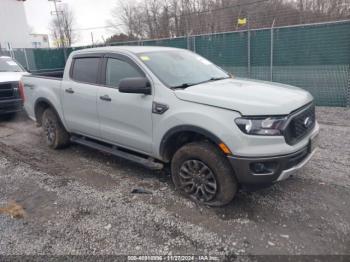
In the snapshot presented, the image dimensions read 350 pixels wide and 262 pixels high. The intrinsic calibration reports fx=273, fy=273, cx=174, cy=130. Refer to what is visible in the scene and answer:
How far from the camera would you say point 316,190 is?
3.46m

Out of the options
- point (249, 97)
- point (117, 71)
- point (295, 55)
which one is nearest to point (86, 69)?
point (117, 71)

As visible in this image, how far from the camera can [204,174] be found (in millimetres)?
3170

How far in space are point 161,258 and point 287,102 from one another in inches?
78.1

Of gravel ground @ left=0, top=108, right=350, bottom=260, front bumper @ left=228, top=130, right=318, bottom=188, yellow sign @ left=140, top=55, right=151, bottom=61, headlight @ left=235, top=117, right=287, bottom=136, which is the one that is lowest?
gravel ground @ left=0, top=108, right=350, bottom=260

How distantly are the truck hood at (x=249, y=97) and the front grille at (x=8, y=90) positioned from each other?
20.9ft

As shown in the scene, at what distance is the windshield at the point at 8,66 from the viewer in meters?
8.71

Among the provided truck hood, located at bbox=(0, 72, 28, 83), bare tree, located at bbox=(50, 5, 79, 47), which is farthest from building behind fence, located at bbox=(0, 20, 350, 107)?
bare tree, located at bbox=(50, 5, 79, 47)

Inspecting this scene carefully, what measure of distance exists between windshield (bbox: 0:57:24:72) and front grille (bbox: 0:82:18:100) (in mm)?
1458

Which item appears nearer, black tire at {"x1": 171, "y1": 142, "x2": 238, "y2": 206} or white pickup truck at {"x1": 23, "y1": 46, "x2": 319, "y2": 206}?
white pickup truck at {"x1": 23, "y1": 46, "x2": 319, "y2": 206}

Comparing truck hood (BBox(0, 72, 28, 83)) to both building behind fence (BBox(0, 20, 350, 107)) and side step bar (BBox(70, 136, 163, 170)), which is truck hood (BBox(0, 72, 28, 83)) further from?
building behind fence (BBox(0, 20, 350, 107))

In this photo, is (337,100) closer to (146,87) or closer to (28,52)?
(146,87)

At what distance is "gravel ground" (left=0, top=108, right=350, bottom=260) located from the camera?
262 cm

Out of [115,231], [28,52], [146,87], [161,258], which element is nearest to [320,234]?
[161,258]

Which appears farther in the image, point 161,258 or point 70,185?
point 70,185
